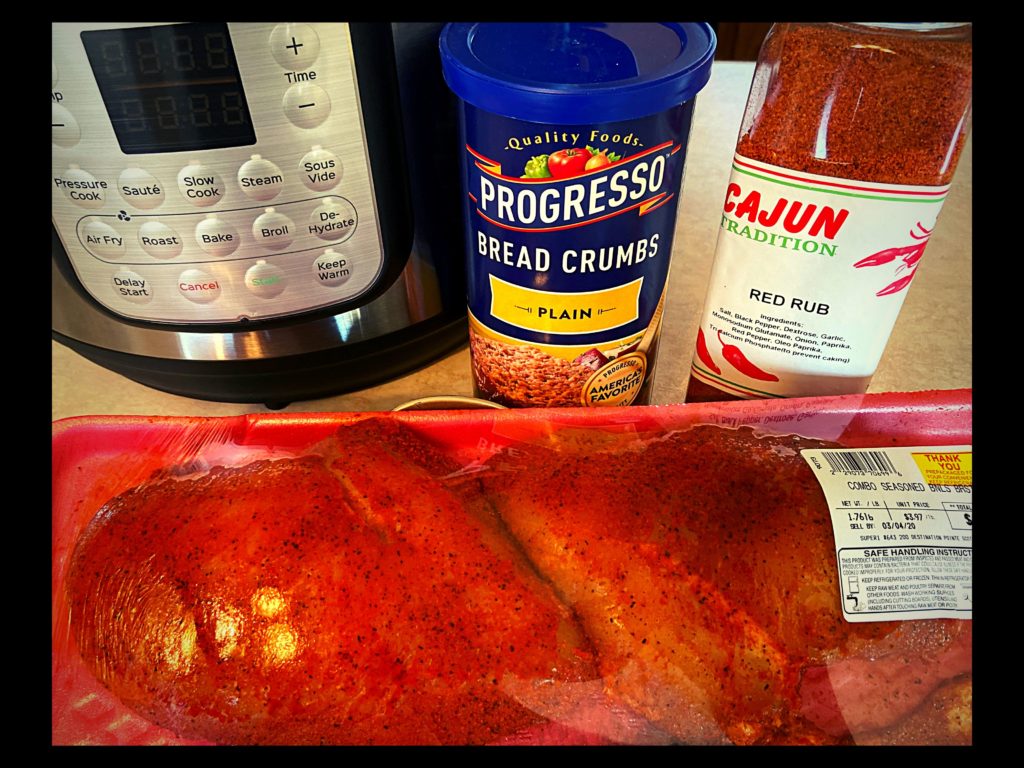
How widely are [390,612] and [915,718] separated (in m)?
0.33

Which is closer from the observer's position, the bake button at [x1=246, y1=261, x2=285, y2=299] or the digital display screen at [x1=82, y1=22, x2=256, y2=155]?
the digital display screen at [x1=82, y1=22, x2=256, y2=155]

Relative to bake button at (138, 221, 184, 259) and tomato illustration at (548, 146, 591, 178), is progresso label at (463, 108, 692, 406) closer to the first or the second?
tomato illustration at (548, 146, 591, 178)

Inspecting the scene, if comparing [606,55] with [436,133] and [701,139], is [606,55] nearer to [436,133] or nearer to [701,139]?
[436,133]

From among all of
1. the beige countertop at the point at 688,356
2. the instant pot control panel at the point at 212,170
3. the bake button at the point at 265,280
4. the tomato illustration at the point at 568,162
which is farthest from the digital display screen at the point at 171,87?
the beige countertop at the point at 688,356

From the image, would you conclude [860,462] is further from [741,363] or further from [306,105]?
[306,105]

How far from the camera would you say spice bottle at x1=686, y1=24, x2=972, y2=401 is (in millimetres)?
466

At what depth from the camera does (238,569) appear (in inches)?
17.8

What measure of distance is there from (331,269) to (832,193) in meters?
0.38

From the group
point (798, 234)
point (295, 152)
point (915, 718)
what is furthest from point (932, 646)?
point (295, 152)

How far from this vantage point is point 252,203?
535 millimetres

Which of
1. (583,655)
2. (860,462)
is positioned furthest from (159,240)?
(860,462)

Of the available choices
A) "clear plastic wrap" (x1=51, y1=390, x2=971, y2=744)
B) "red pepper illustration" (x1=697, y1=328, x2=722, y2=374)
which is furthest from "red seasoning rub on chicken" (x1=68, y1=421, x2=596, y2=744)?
"red pepper illustration" (x1=697, y1=328, x2=722, y2=374)

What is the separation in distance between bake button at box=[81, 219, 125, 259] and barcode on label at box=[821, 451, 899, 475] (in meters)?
0.55

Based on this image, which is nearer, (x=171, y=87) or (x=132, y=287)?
(x=171, y=87)
